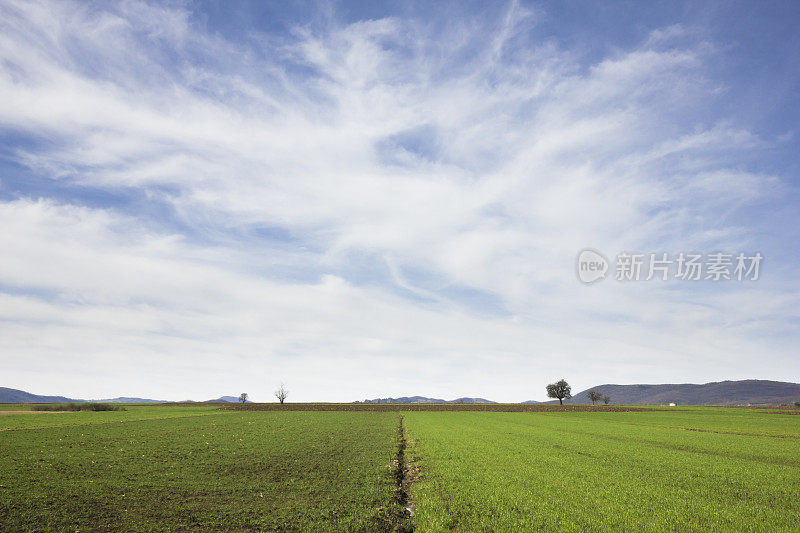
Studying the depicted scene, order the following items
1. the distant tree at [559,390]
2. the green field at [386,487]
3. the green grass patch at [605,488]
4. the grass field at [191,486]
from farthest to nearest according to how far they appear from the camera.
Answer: the distant tree at [559,390] → the grass field at [191,486] → the green field at [386,487] → the green grass patch at [605,488]

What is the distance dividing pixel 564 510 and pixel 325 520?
8859 mm

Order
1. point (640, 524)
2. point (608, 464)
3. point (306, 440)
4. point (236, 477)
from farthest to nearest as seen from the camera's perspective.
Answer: point (306, 440), point (608, 464), point (236, 477), point (640, 524)

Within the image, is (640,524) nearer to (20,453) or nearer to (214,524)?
(214,524)

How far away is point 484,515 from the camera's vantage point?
1453 cm

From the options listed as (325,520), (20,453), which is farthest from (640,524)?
(20,453)

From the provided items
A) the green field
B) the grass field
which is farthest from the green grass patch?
the grass field

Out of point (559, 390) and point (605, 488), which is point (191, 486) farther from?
point (559, 390)

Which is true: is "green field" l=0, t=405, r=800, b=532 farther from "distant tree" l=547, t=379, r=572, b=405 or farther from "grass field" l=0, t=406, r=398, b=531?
"distant tree" l=547, t=379, r=572, b=405

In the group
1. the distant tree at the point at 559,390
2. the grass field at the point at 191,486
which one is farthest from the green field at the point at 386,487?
the distant tree at the point at 559,390

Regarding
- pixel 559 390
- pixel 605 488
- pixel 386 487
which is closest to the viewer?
pixel 605 488

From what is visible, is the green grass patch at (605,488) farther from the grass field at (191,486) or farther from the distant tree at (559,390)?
the distant tree at (559,390)

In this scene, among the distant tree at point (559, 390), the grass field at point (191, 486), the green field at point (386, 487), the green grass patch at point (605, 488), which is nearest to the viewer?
the green grass patch at point (605, 488)

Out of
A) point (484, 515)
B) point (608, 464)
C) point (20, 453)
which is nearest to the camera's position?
point (484, 515)

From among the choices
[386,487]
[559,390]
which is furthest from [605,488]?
[559,390]
